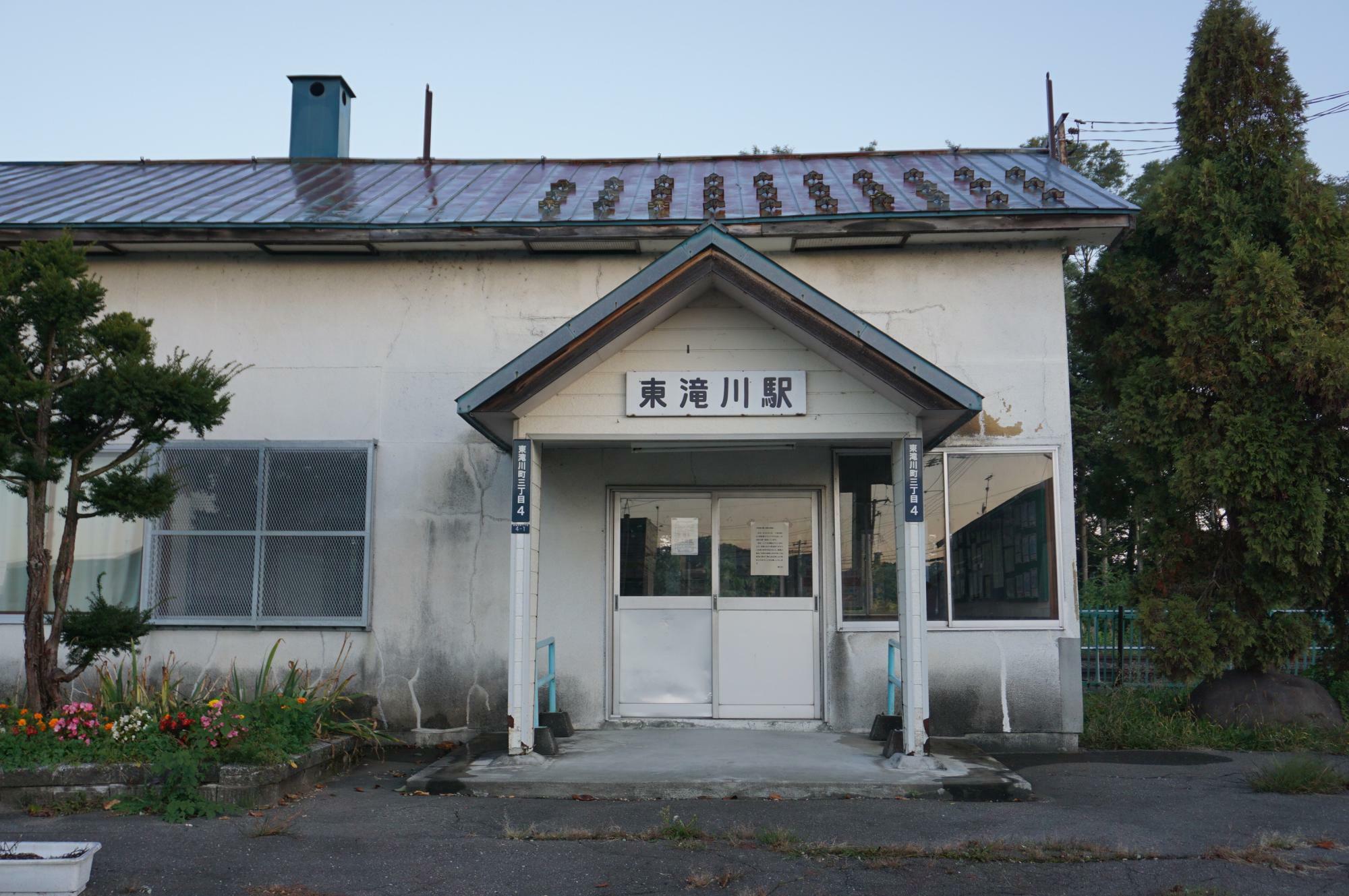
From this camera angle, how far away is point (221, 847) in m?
5.76

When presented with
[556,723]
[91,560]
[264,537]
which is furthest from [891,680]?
[91,560]

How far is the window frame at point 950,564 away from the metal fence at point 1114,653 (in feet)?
9.82

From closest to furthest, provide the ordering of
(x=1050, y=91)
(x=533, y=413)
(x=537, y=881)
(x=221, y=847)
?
(x=537, y=881)
(x=221, y=847)
(x=533, y=413)
(x=1050, y=91)

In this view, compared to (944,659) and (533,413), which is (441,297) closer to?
A: (533,413)

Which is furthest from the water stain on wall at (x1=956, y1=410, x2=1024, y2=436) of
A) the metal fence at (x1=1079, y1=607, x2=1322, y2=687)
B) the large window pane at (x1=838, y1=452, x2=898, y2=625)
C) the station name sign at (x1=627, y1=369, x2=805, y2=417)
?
the metal fence at (x1=1079, y1=607, x2=1322, y2=687)

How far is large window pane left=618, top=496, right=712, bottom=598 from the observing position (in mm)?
9477

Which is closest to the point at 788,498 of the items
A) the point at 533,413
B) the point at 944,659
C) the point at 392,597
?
the point at 944,659

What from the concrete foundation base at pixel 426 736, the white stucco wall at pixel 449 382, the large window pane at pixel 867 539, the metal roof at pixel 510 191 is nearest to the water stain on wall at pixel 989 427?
the white stucco wall at pixel 449 382

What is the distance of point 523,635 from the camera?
303 inches

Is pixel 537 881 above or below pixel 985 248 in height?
below

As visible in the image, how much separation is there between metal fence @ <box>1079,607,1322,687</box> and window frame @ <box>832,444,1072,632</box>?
299cm

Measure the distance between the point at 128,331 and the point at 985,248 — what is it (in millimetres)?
6979

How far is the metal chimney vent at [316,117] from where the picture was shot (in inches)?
544

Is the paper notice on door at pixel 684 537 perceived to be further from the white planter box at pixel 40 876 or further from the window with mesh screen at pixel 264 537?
the white planter box at pixel 40 876
